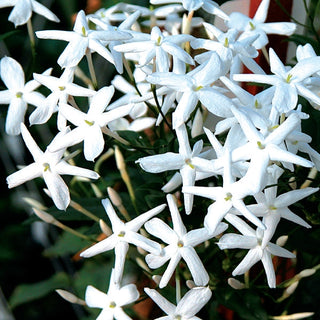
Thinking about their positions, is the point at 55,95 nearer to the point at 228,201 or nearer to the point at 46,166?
the point at 46,166

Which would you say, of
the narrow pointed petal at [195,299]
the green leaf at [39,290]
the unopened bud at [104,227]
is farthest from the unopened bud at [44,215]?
the green leaf at [39,290]

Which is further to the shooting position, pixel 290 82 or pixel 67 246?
pixel 67 246

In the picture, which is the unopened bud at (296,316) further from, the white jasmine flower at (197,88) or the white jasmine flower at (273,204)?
the white jasmine flower at (197,88)

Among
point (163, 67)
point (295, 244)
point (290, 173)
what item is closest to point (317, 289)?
point (295, 244)

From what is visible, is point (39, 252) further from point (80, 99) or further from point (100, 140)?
point (100, 140)

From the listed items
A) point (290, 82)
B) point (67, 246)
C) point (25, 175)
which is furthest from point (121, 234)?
point (67, 246)

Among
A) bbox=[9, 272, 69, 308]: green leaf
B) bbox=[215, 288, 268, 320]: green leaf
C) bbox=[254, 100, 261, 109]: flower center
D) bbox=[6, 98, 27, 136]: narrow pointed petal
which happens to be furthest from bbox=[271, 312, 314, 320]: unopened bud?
bbox=[9, 272, 69, 308]: green leaf
